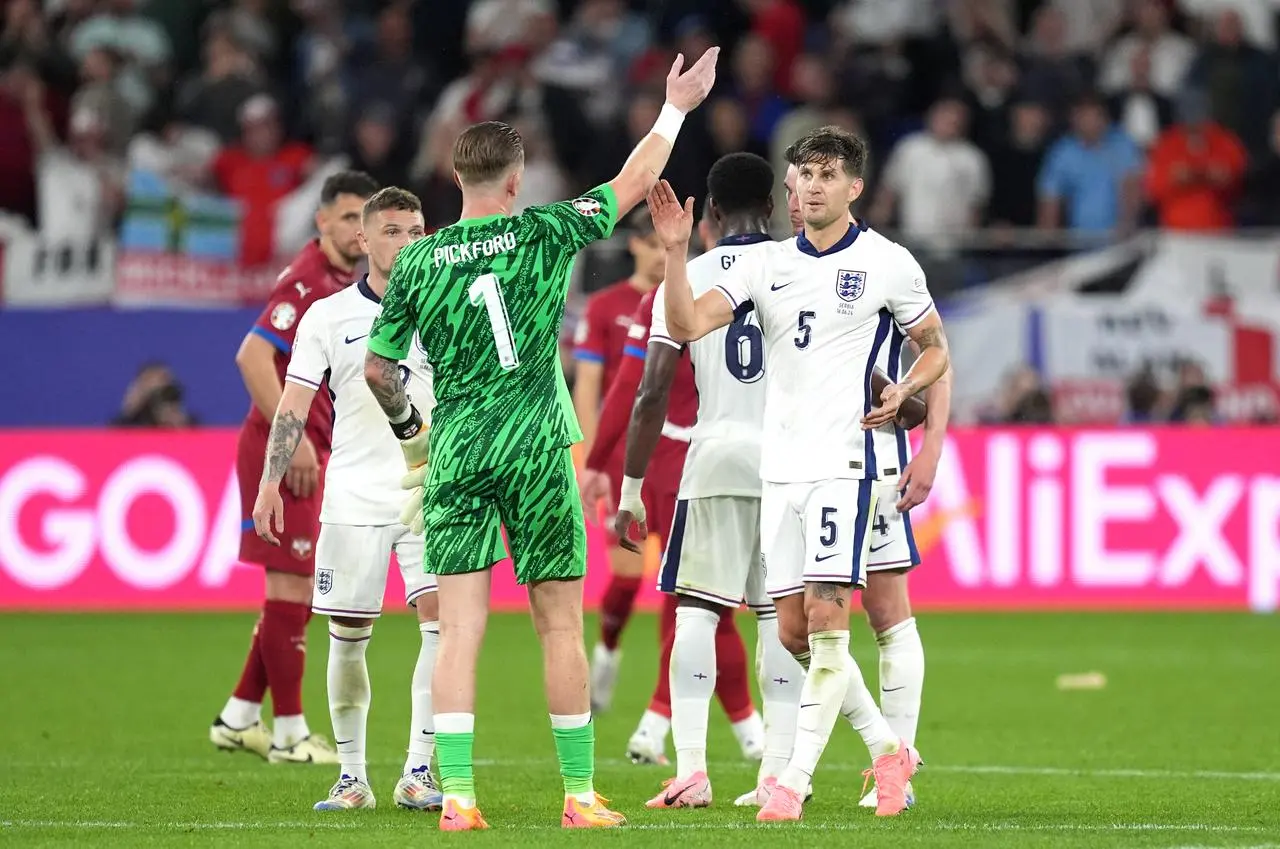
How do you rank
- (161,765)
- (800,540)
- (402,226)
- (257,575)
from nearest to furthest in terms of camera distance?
(800,540)
(402,226)
(161,765)
(257,575)

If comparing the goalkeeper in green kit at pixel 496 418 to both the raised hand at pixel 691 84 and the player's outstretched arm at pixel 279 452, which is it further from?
the player's outstretched arm at pixel 279 452

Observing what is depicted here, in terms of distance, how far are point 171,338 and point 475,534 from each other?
11474mm

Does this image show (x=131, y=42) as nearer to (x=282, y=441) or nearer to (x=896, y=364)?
(x=282, y=441)

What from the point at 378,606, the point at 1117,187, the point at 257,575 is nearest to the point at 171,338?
the point at 257,575

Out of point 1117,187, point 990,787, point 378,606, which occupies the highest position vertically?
point 1117,187

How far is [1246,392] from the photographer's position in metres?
17.7

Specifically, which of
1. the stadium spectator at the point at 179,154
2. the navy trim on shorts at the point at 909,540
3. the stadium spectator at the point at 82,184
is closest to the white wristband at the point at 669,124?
the navy trim on shorts at the point at 909,540

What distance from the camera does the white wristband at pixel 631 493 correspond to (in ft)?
26.1

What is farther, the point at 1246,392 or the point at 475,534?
the point at 1246,392

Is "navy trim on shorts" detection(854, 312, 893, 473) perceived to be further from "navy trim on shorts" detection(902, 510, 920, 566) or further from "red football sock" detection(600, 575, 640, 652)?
"red football sock" detection(600, 575, 640, 652)

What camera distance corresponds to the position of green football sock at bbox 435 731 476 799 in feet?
Answer: 23.0

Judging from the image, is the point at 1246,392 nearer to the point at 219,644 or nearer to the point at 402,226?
the point at 219,644

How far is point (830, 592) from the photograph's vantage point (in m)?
7.51

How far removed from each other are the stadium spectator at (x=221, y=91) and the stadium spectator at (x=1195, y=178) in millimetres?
8299
